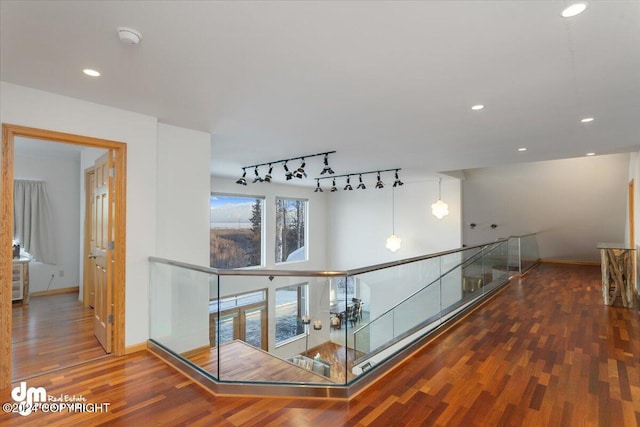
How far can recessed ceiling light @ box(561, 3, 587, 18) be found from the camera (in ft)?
5.35

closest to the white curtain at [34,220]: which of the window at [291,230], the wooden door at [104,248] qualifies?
the wooden door at [104,248]

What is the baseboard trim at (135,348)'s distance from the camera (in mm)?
3222

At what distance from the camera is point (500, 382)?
2.66 metres

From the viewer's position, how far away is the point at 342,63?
2.24m

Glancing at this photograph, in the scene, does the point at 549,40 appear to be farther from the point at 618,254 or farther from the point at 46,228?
the point at 46,228

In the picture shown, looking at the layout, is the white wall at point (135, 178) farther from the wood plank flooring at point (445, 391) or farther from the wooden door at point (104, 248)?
the wood plank flooring at point (445, 391)

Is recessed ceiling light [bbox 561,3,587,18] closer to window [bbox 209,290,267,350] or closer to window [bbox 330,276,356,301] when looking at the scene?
window [bbox 330,276,356,301]

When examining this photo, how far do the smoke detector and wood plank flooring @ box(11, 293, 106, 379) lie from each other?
3.04 metres

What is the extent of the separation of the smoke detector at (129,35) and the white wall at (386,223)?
8044mm

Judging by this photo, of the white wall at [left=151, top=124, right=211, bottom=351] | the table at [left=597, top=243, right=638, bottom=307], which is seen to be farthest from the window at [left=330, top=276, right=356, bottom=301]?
the table at [left=597, top=243, right=638, bottom=307]

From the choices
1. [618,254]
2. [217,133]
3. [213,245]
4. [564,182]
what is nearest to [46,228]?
[213,245]

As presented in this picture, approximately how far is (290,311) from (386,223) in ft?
19.9

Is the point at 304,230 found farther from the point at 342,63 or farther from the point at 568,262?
the point at 568,262

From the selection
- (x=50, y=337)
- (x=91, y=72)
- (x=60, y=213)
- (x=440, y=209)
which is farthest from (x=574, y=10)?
(x=60, y=213)
